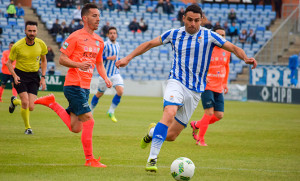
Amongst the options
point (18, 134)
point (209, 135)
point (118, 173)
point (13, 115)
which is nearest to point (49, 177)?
point (118, 173)

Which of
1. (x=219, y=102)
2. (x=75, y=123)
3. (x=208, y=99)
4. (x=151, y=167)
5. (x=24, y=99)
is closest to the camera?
(x=151, y=167)

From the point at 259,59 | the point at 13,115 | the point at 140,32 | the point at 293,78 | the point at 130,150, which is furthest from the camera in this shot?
the point at 140,32

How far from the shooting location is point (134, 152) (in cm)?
878

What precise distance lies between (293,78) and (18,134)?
18.7 meters

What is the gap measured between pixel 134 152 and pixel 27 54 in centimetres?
377

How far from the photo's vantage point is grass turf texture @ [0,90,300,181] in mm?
6703

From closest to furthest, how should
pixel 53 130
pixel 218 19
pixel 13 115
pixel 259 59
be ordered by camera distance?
pixel 53 130
pixel 13 115
pixel 259 59
pixel 218 19

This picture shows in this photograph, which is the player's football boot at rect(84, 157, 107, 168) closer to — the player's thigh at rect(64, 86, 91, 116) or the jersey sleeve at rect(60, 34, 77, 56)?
the player's thigh at rect(64, 86, 91, 116)

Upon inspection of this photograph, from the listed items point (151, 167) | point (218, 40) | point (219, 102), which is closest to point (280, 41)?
point (219, 102)

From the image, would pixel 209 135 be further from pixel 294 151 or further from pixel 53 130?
pixel 53 130

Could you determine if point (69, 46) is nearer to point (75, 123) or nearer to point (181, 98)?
point (75, 123)

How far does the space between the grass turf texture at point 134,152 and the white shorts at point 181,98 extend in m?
0.85

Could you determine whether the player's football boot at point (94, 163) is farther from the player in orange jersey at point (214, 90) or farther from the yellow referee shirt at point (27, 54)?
the yellow referee shirt at point (27, 54)

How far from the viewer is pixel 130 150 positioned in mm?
9008
